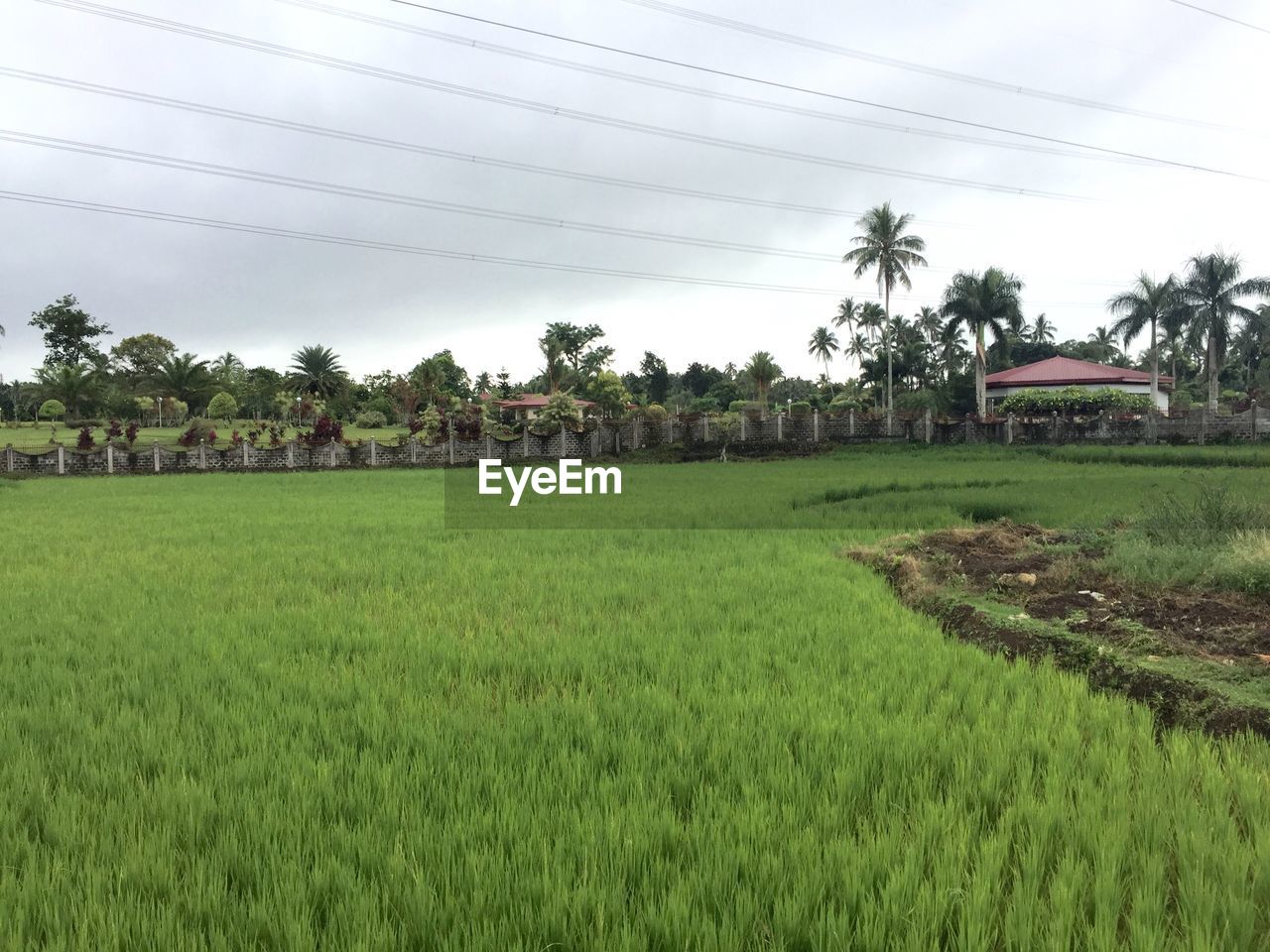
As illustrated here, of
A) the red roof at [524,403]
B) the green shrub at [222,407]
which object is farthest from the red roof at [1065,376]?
the green shrub at [222,407]

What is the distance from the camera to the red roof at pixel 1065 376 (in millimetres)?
44906

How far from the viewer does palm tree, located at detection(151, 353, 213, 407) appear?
183ft

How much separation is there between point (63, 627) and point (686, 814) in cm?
527

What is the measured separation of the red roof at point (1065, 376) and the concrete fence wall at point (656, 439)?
13.8 metres

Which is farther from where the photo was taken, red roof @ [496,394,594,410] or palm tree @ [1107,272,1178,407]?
red roof @ [496,394,594,410]

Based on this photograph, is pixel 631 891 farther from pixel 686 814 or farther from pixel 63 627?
pixel 63 627

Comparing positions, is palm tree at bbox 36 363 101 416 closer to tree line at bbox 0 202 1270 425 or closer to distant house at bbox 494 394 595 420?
tree line at bbox 0 202 1270 425

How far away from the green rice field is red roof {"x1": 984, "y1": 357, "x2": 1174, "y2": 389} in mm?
45356

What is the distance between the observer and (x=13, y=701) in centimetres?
407

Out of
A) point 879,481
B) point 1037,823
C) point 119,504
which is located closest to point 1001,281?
point 879,481

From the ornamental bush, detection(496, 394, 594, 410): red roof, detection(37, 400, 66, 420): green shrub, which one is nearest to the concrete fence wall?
the ornamental bush

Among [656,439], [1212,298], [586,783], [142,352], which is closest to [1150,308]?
[1212,298]

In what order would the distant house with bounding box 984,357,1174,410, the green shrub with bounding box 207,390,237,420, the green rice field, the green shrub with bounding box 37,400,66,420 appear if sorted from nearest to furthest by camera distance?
the green rice field < the distant house with bounding box 984,357,1174,410 < the green shrub with bounding box 37,400,66,420 < the green shrub with bounding box 207,390,237,420

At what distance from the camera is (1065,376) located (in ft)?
150
